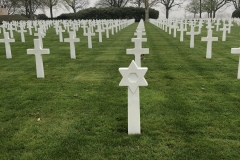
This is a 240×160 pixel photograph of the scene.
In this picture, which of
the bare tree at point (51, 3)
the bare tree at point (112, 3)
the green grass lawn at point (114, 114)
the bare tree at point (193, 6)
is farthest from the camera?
the bare tree at point (112, 3)

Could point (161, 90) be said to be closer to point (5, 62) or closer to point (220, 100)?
point (220, 100)

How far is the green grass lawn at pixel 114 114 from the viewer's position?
11.0 ft

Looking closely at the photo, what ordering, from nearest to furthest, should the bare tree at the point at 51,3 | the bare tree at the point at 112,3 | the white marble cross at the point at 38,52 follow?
1. the white marble cross at the point at 38,52
2. the bare tree at the point at 51,3
3. the bare tree at the point at 112,3

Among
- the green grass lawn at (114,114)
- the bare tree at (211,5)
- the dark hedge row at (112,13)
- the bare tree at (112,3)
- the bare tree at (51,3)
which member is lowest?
the green grass lawn at (114,114)

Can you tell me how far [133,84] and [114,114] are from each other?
1113mm

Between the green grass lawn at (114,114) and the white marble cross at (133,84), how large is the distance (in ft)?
0.48

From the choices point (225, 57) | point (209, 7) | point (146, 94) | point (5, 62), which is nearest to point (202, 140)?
point (146, 94)

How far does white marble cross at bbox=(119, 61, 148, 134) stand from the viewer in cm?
342

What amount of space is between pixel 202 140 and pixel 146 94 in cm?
201

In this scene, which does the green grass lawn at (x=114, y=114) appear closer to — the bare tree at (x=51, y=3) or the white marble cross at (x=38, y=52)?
the white marble cross at (x=38, y=52)

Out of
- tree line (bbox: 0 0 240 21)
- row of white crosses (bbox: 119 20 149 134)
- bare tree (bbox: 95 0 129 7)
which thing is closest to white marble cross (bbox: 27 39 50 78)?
row of white crosses (bbox: 119 20 149 134)

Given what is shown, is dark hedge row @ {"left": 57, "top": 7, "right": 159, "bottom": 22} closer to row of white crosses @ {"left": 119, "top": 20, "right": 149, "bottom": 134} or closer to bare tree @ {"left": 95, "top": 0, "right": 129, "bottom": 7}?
bare tree @ {"left": 95, "top": 0, "right": 129, "bottom": 7}

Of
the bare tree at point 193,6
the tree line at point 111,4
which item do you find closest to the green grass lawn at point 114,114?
the tree line at point 111,4

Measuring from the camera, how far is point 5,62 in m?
9.07
